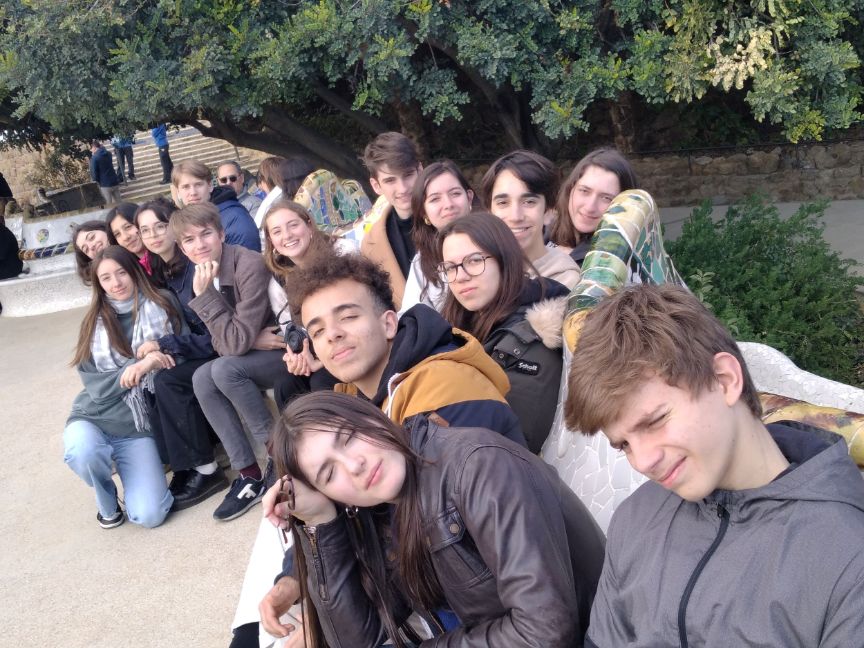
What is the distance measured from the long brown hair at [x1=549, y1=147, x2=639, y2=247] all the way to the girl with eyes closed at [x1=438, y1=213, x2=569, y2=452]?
2.53ft

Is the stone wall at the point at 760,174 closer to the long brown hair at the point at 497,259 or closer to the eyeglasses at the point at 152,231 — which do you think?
the eyeglasses at the point at 152,231

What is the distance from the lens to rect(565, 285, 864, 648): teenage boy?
3.74 ft

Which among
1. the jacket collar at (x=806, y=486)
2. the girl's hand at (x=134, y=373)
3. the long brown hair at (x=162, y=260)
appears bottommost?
the girl's hand at (x=134, y=373)

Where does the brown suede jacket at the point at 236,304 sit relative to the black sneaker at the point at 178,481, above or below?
above

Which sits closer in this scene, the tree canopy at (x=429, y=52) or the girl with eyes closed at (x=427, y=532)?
the girl with eyes closed at (x=427, y=532)

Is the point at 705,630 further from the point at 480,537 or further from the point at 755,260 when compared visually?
the point at 755,260

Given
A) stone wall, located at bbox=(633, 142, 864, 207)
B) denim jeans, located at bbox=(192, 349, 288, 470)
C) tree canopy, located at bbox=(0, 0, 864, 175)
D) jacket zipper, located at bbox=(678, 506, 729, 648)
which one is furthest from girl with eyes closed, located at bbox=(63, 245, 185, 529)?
stone wall, located at bbox=(633, 142, 864, 207)

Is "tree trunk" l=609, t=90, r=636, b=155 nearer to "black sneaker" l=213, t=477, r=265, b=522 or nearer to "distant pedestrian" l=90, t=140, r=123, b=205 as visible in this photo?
"black sneaker" l=213, t=477, r=265, b=522

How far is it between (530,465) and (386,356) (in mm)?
878

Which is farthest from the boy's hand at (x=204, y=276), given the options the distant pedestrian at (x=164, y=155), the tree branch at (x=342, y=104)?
the distant pedestrian at (x=164, y=155)

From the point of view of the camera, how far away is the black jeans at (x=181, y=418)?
3.86m

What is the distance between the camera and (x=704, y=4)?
4.61 metres

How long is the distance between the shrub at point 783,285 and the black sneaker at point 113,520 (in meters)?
3.52

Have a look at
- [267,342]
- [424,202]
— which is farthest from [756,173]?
[267,342]
